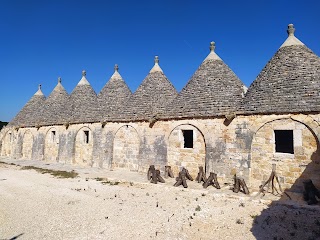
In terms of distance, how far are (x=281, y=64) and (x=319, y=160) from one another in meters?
4.26

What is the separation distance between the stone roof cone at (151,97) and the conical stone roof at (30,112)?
34.6 feet

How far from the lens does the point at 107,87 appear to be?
17.7 metres

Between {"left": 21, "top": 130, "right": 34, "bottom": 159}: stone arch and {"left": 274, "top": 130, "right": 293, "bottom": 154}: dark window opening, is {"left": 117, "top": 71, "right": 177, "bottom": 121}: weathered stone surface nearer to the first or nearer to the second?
{"left": 274, "top": 130, "right": 293, "bottom": 154}: dark window opening

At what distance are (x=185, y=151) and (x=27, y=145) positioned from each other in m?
15.6

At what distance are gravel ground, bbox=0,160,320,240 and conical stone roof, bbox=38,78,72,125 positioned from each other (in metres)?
9.10

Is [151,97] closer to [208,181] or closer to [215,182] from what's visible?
[208,181]

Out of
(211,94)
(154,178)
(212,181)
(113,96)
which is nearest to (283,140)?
(211,94)

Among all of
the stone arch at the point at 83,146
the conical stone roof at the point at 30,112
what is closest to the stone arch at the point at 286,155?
the stone arch at the point at 83,146

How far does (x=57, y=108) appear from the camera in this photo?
19.9m

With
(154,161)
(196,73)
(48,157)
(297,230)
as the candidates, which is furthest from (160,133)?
(48,157)

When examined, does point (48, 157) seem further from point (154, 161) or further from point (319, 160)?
point (319, 160)

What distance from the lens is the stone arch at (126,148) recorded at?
13602 millimetres

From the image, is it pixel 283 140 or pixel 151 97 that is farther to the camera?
pixel 151 97

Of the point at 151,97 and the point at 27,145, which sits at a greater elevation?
the point at 151,97
